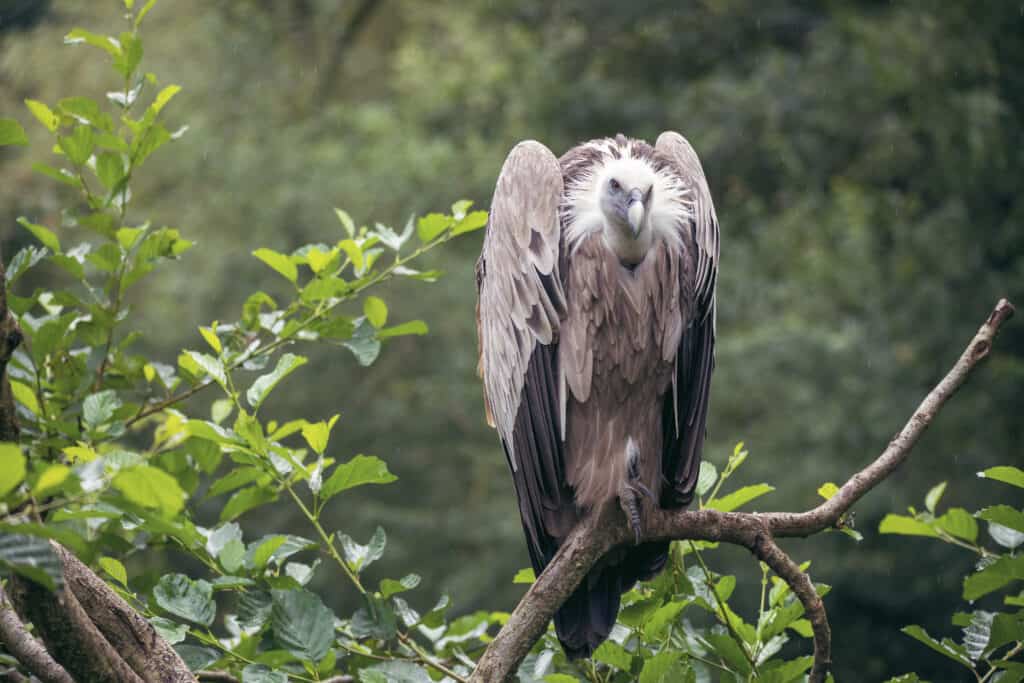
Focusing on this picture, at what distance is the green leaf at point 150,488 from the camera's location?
1.27m

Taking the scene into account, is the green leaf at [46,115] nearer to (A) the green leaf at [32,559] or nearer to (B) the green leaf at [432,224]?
(B) the green leaf at [432,224]

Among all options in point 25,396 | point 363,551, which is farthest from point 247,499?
point 25,396

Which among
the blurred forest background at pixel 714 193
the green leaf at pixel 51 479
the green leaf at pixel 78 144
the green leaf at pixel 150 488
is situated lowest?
the blurred forest background at pixel 714 193

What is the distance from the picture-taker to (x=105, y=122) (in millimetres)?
2564

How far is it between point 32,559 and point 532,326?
5.40 feet

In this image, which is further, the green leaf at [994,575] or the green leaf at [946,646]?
the green leaf at [946,646]

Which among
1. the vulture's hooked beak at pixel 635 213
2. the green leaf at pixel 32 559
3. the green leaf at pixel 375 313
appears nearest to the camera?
the green leaf at pixel 32 559

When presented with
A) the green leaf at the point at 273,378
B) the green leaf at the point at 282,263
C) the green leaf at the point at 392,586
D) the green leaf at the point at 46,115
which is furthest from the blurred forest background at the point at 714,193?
the green leaf at the point at 392,586

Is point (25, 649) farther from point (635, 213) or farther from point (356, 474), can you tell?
point (635, 213)

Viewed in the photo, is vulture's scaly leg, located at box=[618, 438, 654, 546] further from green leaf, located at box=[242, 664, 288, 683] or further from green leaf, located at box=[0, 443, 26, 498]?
green leaf, located at box=[0, 443, 26, 498]

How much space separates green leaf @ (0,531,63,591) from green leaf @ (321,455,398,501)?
0.79 metres

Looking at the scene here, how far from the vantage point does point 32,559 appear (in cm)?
140

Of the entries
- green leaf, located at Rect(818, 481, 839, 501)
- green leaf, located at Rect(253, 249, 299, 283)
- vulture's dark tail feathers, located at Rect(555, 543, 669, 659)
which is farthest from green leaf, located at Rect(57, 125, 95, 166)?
green leaf, located at Rect(818, 481, 839, 501)

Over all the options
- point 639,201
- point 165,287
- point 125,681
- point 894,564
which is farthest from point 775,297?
point 125,681
